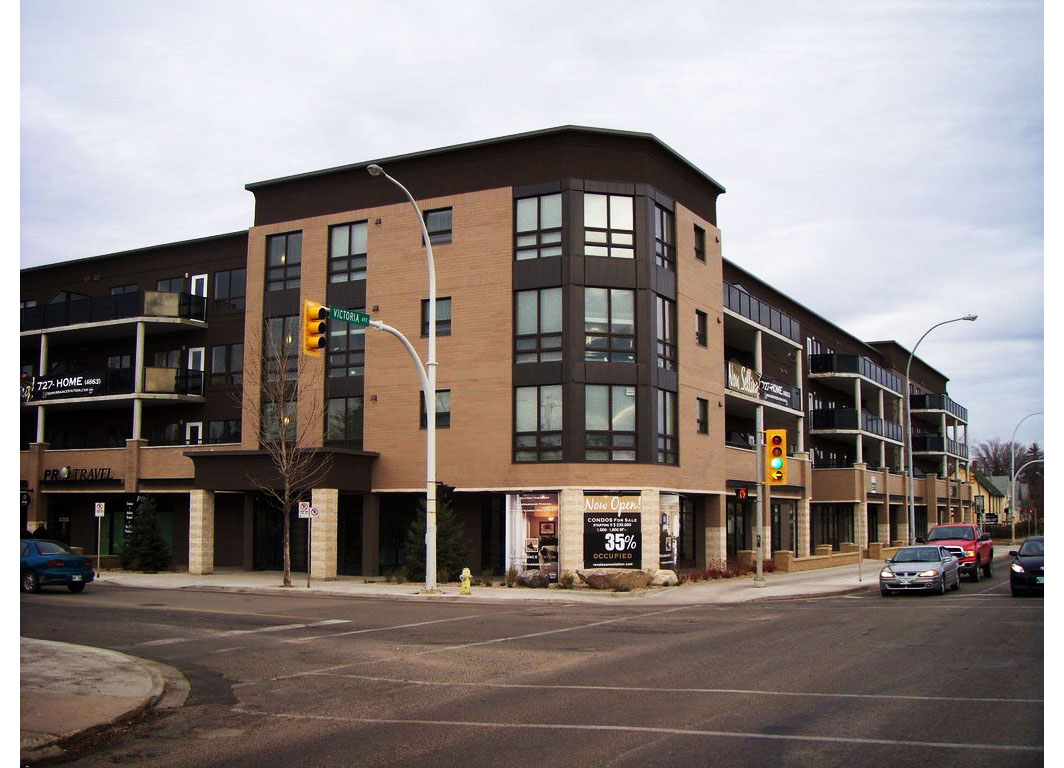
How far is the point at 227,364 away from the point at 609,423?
17.8 metres

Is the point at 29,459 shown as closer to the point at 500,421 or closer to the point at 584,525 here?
the point at 500,421

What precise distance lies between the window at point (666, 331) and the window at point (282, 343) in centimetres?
1415

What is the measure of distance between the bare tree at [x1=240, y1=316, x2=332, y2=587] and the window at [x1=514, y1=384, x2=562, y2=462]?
6.78 metres

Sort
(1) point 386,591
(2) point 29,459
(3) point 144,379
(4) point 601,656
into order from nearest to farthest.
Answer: (4) point 601,656, (1) point 386,591, (3) point 144,379, (2) point 29,459

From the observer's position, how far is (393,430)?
36.0m

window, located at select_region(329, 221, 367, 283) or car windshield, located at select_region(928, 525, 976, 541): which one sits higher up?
window, located at select_region(329, 221, 367, 283)

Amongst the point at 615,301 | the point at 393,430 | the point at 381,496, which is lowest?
the point at 381,496

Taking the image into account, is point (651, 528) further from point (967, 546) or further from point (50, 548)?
point (50, 548)

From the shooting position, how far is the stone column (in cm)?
3547

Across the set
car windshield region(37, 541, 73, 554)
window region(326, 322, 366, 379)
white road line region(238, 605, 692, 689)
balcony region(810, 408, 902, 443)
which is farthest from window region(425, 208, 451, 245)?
balcony region(810, 408, 902, 443)

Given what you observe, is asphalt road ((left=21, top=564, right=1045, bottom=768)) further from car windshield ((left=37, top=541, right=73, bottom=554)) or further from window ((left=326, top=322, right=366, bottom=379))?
window ((left=326, top=322, right=366, bottom=379))

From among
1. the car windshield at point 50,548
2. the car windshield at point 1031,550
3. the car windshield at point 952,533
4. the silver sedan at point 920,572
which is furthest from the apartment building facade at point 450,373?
the car windshield at point 1031,550

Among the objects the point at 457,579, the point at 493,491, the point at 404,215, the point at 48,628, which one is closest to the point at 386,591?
the point at 457,579

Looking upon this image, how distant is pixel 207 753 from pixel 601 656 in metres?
7.54
